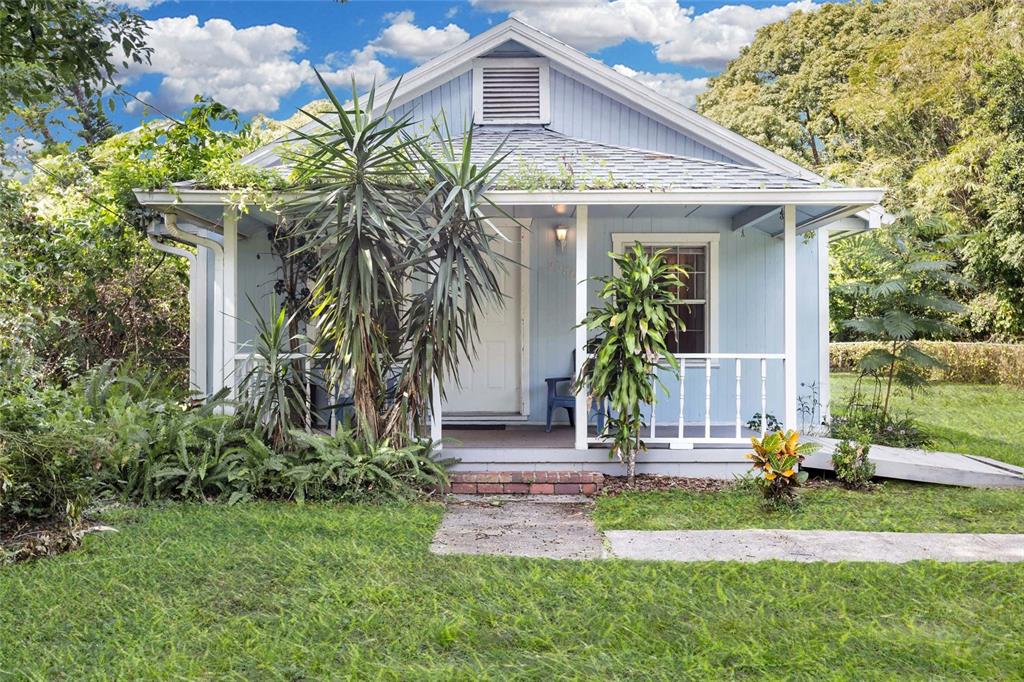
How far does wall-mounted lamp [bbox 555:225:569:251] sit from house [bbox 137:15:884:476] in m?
0.03

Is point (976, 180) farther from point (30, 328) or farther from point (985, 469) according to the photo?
point (30, 328)

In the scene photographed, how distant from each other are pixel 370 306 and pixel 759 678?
428 centimetres

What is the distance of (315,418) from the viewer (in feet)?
26.7

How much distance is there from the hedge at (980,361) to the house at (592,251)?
1010 cm

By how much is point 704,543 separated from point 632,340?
1.94 m

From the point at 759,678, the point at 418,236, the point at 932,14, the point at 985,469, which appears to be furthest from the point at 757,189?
the point at 932,14

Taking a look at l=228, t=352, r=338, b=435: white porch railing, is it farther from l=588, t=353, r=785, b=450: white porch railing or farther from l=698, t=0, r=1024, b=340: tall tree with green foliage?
l=698, t=0, r=1024, b=340: tall tree with green foliage

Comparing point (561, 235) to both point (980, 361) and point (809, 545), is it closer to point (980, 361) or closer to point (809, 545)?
point (809, 545)

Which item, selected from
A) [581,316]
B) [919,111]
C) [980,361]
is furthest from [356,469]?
[919,111]

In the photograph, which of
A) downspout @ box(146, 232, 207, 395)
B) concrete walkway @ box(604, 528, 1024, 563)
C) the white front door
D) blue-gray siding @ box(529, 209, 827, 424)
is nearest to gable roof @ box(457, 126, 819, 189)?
blue-gray siding @ box(529, 209, 827, 424)

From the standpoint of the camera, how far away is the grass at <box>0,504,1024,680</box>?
343 centimetres

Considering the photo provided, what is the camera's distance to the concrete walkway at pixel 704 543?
5.07m

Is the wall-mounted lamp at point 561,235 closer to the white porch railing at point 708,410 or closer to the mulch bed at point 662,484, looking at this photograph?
the white porch railing at point 708,410

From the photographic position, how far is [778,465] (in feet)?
20.0
